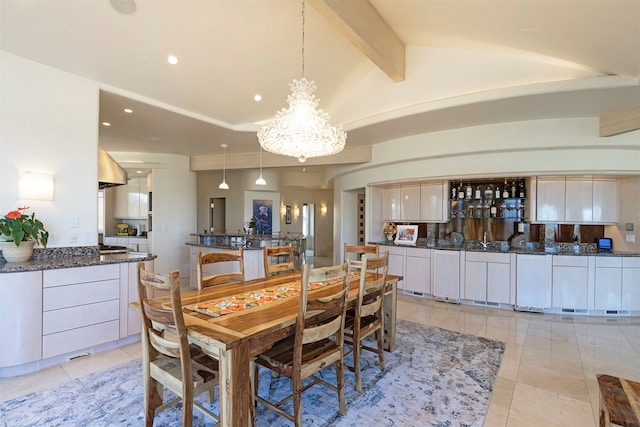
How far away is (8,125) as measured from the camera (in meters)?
2.83

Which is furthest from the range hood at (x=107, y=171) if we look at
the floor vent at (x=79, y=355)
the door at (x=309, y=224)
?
the door at (x=309, y=224)

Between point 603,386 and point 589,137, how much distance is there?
157 inches

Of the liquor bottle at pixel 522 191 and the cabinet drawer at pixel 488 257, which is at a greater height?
the liquor bottle at pixel 522 191

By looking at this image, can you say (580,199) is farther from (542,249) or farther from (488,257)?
(488,257)

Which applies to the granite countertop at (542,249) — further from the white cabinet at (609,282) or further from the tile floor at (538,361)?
the tile floor at (538,361)

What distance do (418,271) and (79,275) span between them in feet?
15.3

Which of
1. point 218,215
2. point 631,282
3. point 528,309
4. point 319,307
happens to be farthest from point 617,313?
point 218,215

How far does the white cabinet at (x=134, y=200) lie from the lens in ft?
24.7

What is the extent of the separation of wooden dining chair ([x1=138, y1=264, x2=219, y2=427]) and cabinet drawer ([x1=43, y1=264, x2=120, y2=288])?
150 cm

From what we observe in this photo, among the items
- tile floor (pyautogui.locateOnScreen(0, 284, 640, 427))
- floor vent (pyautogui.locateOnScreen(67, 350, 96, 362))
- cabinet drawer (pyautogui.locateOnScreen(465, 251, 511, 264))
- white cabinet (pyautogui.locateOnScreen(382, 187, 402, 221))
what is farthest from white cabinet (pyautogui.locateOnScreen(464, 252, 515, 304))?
floor vent (pyautogui.locateOnScreen(67, 350, 96, 362))

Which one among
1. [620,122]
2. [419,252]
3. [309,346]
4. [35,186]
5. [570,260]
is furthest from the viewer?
[419,252]

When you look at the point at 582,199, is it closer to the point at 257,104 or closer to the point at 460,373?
the point at 460,373

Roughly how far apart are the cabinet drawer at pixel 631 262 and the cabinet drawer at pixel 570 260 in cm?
46

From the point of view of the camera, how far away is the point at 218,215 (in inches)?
389
